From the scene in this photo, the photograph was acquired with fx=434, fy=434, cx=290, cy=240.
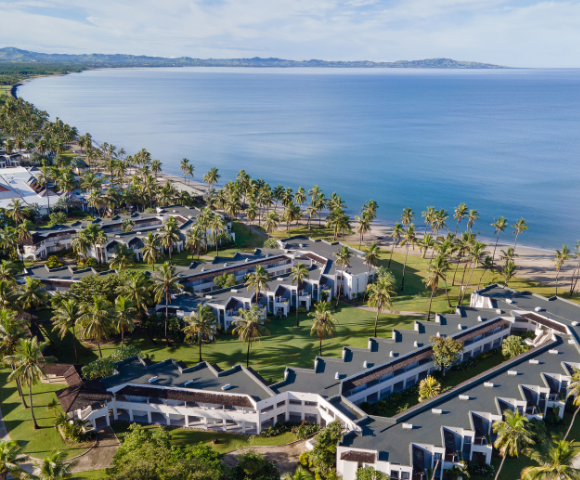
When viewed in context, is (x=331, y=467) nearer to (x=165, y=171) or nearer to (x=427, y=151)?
(x=165, y=171)

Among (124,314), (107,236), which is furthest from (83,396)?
(107,236)

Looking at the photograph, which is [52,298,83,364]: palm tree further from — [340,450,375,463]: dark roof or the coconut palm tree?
[340,450,375,463]: dark roof

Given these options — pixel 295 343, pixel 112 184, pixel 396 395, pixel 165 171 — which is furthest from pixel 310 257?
pixel 165 171

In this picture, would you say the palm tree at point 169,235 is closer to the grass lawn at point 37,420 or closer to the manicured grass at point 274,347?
the manicured grass at point 274,347

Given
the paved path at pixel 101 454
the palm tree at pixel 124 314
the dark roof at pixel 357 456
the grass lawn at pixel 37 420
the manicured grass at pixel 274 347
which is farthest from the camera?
the manicured grass at pixel 274 347

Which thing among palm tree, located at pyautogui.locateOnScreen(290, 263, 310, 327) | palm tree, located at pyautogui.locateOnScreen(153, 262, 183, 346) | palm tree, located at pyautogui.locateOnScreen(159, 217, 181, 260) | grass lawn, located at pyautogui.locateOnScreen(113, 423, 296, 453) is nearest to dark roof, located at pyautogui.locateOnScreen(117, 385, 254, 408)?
grass lawn, located at pyautogui.locateOnScreen(113, 423, 296, 453)

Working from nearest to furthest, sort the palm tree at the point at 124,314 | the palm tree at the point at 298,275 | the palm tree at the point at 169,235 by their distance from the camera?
the palm tree at the point at 124,314 → the palm tree at the point at 298,275 → the palm tree at the point at 169,235

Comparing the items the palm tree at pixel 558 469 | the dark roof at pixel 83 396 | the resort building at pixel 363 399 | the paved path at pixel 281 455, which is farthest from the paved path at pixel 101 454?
the palm tree at pixel 558 469
